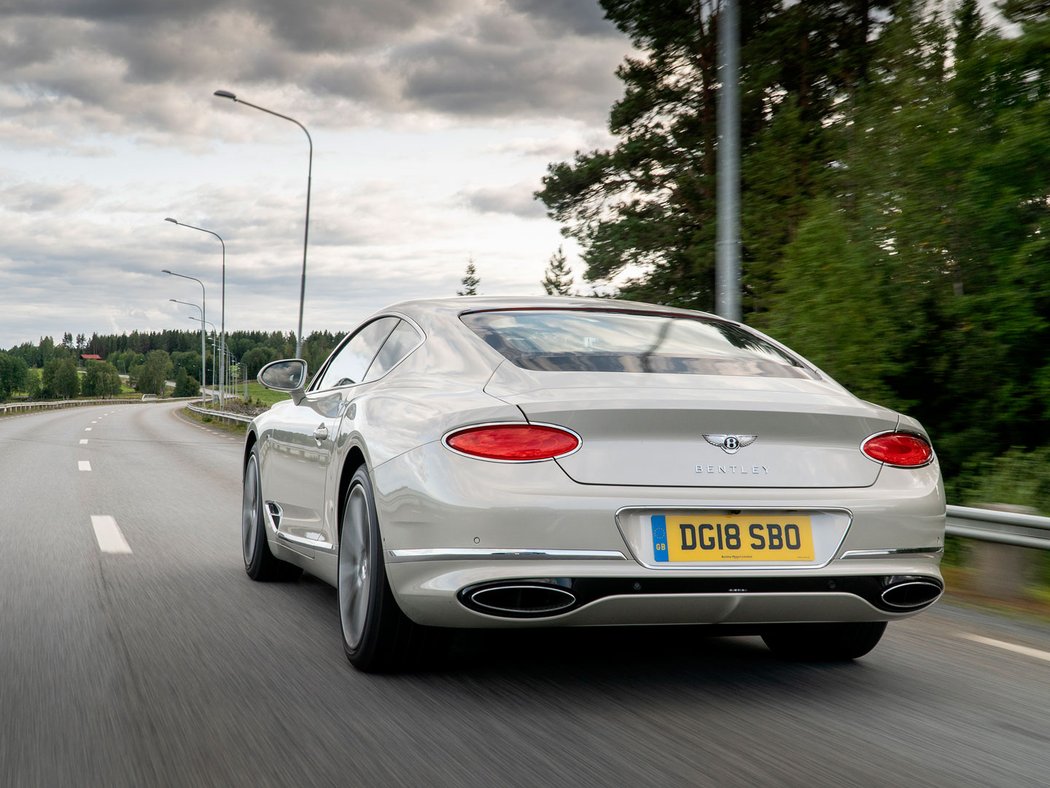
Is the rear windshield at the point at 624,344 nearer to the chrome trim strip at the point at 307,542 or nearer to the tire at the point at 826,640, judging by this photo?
the tire at the point at 826,640

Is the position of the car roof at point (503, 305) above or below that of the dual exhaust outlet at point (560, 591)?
above

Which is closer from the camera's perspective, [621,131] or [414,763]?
[414,763]

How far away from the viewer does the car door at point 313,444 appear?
16.7ft

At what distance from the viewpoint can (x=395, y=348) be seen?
5.01m

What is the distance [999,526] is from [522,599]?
4.10m

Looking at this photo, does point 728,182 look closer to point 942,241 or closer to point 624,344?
point 942,241

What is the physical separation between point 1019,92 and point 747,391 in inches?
384

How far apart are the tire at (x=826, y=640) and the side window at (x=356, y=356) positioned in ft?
6.96

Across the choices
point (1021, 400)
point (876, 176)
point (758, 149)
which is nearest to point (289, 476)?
point (1021, 400)

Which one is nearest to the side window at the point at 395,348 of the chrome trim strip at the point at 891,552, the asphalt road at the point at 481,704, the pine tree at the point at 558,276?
the asphalt road at the point at 481,704

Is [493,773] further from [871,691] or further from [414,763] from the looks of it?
[871,691]

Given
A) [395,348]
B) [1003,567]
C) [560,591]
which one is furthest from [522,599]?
[1003,567]

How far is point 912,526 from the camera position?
393 cm

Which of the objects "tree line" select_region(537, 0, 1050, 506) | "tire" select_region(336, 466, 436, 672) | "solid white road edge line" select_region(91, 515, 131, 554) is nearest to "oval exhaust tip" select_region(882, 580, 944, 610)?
"tire" select_region(336, 466, 436, 672)
